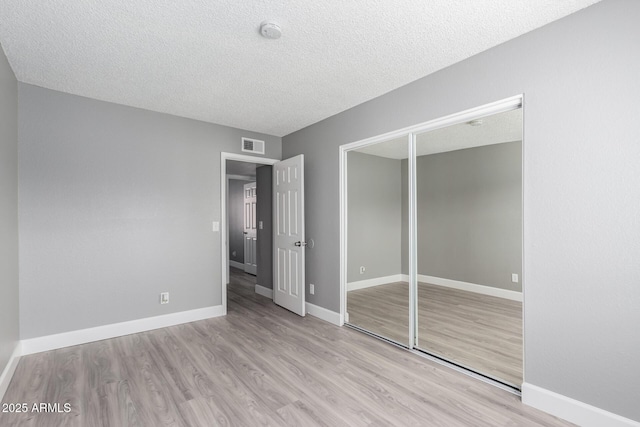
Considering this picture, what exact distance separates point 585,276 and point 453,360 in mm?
1279

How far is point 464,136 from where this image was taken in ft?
10.6

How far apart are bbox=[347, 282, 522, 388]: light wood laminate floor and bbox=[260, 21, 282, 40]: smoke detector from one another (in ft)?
9.60

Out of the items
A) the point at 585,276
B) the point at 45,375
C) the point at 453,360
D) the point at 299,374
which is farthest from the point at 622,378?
the point at 45,375

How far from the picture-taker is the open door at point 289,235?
13.0ft

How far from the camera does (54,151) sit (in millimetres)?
2992

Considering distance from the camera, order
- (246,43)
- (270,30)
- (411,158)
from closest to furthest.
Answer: (270,30)
(246,43)
(411,158)

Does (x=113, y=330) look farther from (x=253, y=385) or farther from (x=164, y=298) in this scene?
(x=253, y=385)

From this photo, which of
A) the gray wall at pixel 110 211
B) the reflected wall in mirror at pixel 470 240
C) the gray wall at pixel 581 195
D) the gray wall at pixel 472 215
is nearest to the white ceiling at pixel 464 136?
the reflected wall in mirror at pixel 470 240

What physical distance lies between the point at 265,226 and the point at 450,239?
2.83 meters

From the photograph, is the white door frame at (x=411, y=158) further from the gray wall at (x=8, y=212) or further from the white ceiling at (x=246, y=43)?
the gray wall at (x=8, y=212)

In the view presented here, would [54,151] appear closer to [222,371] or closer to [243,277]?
[222,371]

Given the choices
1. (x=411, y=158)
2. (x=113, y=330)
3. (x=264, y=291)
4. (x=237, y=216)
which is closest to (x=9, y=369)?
(x=113, y=330)

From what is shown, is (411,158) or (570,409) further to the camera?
(411,158)

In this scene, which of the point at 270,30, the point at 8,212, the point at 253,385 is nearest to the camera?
the point at 270,30
